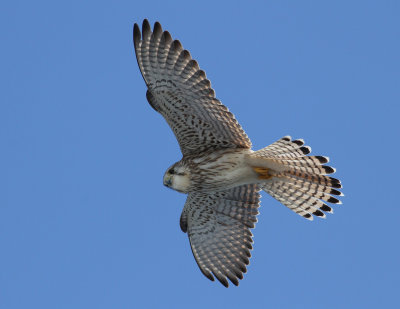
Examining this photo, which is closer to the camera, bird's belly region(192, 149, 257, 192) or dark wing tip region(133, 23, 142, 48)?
dark wing tip region(133, 23, 142, 48)

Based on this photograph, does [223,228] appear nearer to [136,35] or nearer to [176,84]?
[176,84]

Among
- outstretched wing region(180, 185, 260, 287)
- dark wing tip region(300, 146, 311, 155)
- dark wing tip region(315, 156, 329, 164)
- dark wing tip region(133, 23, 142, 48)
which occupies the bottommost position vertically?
outstretched wing region(180, 185, 260, 287)

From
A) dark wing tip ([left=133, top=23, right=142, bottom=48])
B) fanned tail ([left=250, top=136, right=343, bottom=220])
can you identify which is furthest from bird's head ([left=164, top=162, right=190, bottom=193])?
dark wing tip ([left=133, top=23, right=142, bottom=48])

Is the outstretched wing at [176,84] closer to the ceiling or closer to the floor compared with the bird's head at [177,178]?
closer to the ceiling

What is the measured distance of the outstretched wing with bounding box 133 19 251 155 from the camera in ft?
35.3

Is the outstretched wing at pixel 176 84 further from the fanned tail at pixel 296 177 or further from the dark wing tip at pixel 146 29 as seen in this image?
the fanned tail at pixel 296 177

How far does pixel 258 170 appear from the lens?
11.4 meters

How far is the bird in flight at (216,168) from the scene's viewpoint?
10.8 metres

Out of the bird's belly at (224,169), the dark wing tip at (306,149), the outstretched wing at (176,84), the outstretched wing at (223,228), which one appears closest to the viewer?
the outstretched wing at (176,84)

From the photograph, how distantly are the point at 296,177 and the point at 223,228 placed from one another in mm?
1505

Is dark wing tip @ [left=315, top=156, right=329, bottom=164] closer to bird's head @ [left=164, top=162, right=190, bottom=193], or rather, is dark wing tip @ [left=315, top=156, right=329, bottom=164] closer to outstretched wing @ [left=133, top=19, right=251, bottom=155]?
outstretched wing @ [left=133, top=19, right=251, bottom=155]

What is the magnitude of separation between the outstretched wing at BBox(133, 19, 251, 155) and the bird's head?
74 centimetres

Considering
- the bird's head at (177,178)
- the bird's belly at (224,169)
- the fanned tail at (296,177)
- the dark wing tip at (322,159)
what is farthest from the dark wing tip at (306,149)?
the bird's head at (177,178)

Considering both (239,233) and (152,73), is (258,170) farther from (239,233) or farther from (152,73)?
(152,73)
